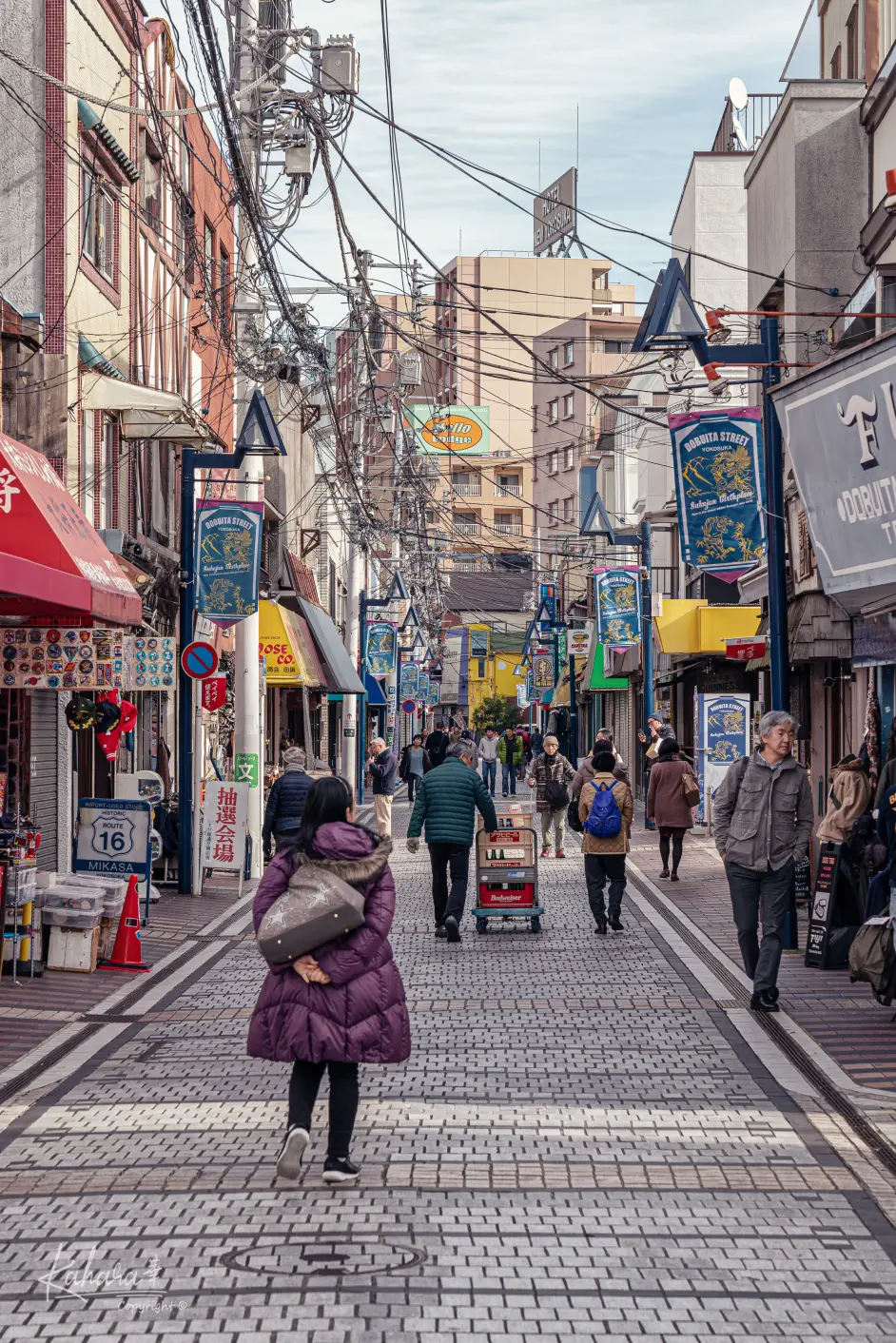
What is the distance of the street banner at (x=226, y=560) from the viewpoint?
65.1 ft

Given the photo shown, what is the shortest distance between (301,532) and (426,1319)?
3527cm

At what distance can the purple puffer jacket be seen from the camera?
6824mm

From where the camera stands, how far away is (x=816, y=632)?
16.5 metres

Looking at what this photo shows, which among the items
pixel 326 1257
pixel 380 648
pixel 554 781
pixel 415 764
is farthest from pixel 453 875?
pixel 380 648

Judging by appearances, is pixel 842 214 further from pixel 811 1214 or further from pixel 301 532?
pixel 301 532

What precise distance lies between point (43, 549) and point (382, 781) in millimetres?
18239

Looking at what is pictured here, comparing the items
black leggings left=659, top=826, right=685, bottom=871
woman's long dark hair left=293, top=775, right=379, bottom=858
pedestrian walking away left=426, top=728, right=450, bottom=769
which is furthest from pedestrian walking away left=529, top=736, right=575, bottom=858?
woman's long dark hair left=293, top=775, right=379, bottom=858

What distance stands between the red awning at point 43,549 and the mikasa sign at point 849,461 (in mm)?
5061

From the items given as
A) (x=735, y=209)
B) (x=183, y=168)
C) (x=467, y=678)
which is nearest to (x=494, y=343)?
(x=467, y=678)

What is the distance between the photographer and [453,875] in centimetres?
1577

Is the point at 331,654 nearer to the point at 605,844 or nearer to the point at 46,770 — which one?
the point at 46,770

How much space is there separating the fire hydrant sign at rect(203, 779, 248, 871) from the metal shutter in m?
2.17

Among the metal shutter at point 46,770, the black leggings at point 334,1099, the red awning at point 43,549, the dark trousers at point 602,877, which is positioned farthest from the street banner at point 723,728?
the black leggings at point 334,1099

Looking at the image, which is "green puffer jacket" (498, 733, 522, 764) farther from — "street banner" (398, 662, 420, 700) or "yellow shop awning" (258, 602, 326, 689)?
"street banner" (398, 662, 420, 700)
